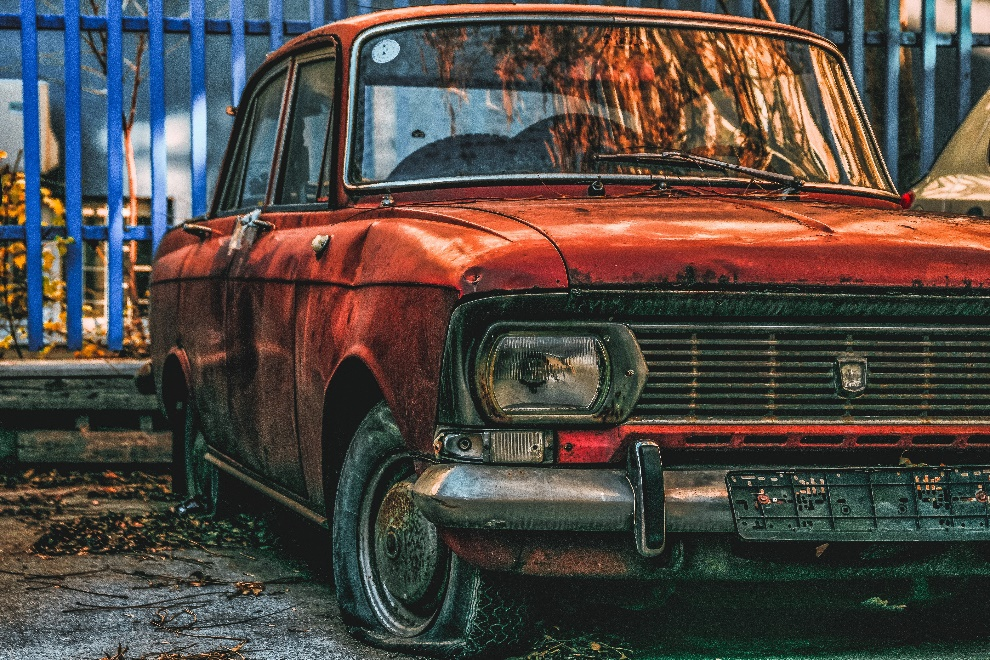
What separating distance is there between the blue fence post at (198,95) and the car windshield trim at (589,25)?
4191mm

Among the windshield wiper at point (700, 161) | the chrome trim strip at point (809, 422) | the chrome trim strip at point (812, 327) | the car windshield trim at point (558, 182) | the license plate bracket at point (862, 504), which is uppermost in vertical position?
the windshield wiper at point (700, 161)

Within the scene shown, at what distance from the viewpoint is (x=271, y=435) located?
17.5ft

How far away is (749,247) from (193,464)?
362cm

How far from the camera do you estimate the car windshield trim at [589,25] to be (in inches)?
A: 193

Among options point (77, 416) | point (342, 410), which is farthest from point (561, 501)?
point (77, 416)

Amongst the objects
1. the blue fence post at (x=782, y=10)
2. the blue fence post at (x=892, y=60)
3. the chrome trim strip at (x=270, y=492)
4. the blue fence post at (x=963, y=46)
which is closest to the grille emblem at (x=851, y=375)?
the chrome trim strip at (x=270, y=492)

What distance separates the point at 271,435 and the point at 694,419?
190 centimetres

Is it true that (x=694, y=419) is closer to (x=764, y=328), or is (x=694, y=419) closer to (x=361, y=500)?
(x=764, y=328)

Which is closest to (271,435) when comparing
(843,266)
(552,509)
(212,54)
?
(552,509)

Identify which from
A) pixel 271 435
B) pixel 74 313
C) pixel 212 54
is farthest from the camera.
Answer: pixel 212 54

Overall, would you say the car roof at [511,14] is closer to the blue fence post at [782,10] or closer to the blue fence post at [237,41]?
the blue fence post at [237,41]

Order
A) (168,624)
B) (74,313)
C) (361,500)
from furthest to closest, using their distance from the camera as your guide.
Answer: (74,313)
(168,624)
(361,500)

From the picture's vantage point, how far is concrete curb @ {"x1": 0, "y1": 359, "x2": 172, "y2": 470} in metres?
8.25

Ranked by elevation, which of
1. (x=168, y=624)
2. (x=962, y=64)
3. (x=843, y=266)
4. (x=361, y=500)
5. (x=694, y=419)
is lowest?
(x=168, y=624)
